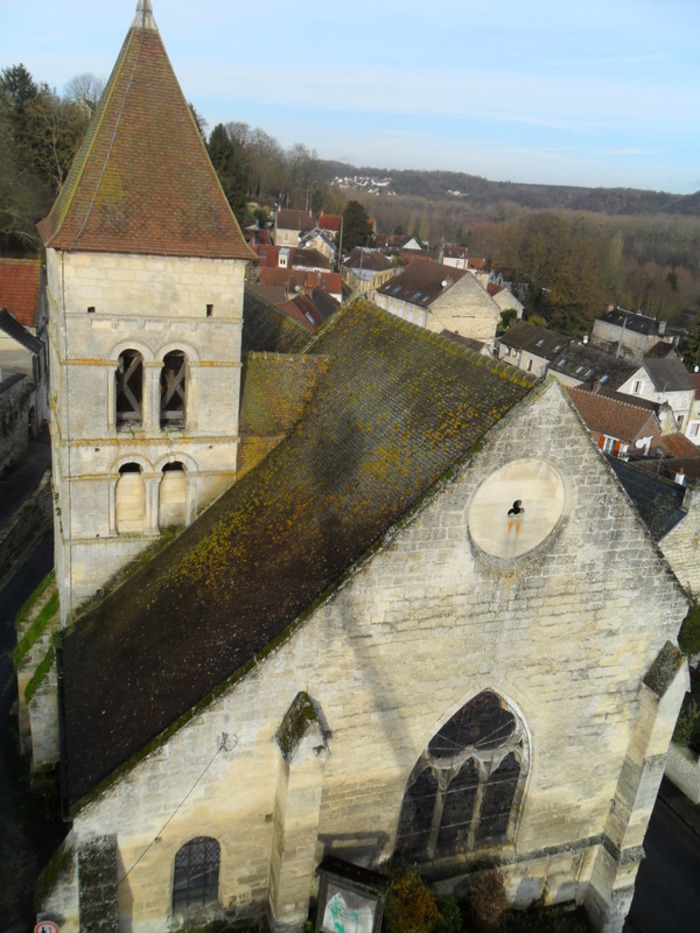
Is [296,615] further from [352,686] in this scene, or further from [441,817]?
[441,817]

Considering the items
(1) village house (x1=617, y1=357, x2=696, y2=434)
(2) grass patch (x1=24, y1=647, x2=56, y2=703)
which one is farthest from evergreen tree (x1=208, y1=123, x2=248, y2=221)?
(2) grass patch (x1=24, y1=647, x2=56, y2=703)

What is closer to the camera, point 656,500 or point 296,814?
point 296,814

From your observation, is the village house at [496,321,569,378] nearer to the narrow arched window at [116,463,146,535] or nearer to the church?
the church

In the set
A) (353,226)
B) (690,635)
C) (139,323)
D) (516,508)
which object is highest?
(139,323)

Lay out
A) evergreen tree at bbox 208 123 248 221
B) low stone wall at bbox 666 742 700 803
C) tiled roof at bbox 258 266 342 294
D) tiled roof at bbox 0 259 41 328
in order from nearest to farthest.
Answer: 1. low stone wall at bbox 666 742 700 803
2. tiled roof at bbox 0 259 41 328
3. tiled roof at bbox 258 266 342 294
4. evergreen tree at bbox 208 123 248 221

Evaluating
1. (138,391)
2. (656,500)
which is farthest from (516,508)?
(656,500)

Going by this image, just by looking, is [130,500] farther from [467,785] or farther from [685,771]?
[685,771]

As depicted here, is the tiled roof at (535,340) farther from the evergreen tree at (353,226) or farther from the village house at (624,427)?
the evergreen tree at (353,226)
